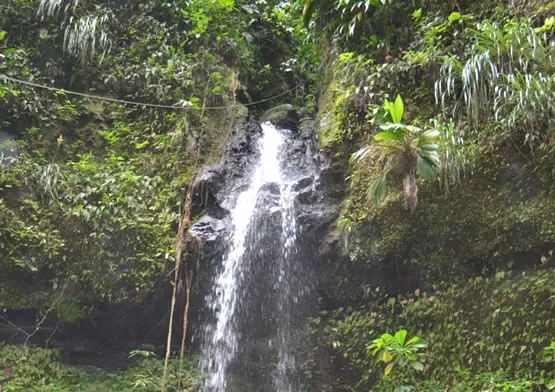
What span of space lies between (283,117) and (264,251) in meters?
3.50

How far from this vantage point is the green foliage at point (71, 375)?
6195 mm

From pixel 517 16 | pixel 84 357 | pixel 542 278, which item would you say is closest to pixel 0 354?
pixel 84 357

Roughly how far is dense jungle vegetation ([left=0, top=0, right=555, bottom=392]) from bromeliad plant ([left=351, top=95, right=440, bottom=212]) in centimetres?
2

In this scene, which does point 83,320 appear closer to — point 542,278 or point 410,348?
point 410,348

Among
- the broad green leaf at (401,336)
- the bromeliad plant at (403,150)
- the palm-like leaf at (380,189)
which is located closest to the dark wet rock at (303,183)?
the bromeliad plant at (403,150)

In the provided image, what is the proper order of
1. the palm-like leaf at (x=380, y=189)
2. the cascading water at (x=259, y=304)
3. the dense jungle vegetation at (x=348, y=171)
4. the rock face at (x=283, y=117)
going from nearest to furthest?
1. the dense jungle vegetation at (x=348, y=171)
2. the palm-like leaf at (x=380, y=189)
3. the cascading water at (x=259, y=304)
4. the rock face at (x=283, y=117)

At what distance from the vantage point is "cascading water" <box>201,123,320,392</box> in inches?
253

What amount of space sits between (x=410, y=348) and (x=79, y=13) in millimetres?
7815

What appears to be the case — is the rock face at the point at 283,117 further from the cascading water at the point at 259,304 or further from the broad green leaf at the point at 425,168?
the broad green leaf at the point at 425,168

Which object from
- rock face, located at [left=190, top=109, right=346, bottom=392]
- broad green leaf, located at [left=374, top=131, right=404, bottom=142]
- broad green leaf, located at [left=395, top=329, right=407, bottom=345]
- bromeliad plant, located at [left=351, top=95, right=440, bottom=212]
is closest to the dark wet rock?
rock face, located at [left=190, top=109, right=346, bottom=392]

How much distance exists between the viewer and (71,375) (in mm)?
6602

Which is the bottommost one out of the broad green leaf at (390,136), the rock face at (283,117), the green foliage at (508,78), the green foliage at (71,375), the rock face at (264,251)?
the green foliage at (71,375)

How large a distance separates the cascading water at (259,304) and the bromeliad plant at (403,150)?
1672mm

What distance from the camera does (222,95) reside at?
8664 millimetres
